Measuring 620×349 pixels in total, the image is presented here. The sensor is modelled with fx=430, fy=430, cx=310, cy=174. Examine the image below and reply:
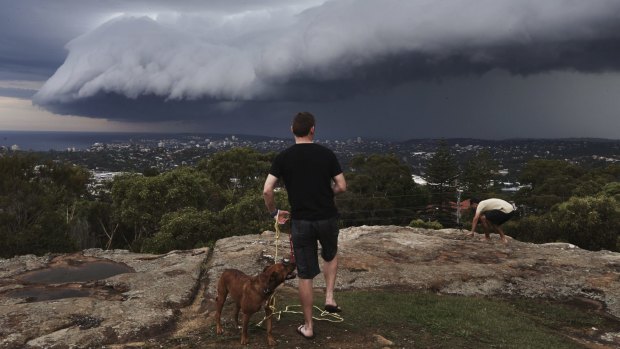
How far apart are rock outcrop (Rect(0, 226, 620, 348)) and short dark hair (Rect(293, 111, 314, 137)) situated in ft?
12.6

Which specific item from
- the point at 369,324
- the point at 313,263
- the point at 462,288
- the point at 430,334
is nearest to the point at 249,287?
the point at 313,263

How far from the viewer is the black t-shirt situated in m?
5.48

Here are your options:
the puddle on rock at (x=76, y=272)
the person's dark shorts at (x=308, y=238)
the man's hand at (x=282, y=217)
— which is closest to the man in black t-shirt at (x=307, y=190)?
the person's dark shorts at (x=308, y=238)

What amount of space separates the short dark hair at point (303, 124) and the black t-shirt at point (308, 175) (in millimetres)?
158

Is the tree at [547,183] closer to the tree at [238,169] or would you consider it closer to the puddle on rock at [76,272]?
the tree at [238,169]

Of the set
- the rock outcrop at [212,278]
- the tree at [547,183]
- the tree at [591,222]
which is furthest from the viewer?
the tree at [547,183]

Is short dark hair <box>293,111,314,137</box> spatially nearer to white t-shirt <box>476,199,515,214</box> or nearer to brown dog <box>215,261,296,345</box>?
brown dog <box>215,261,296,345</box>

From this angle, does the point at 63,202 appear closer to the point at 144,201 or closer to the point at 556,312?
the point at 144,201

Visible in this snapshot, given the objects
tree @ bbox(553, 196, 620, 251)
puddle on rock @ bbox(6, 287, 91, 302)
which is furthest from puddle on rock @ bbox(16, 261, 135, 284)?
tree @ bbox(553, 196, 620, 251)

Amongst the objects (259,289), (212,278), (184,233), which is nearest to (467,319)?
(259,289)

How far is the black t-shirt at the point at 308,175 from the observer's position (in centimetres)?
548

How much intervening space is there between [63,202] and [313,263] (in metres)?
31.8

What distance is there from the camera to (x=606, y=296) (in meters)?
9.98

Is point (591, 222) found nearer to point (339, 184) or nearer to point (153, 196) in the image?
point (339, 184)
